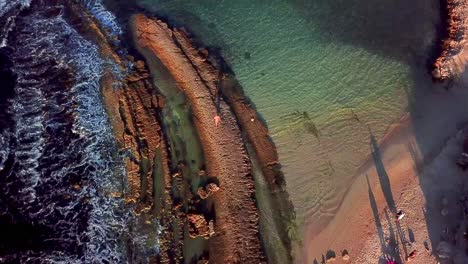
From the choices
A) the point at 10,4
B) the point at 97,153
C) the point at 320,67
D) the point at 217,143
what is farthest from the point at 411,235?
the point at 10,4

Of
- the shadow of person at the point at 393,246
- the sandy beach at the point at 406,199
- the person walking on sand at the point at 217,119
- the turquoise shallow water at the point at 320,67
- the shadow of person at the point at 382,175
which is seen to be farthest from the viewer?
the person walking on sand at the point at 217,119

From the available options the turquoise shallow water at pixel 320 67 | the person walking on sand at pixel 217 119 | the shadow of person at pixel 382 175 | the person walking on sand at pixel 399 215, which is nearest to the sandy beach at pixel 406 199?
the shadow of person at pixel 382 175

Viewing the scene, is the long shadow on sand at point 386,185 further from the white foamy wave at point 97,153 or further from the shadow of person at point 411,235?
the white foamy wave at point 97,153

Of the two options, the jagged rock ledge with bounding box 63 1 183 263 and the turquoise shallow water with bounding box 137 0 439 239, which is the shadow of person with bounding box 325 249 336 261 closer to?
the turquoise shallow water with bounding box 137 0 439 239

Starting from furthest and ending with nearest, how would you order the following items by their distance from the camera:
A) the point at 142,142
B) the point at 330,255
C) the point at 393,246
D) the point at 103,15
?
the point at 103,15 < the point at 142,142 < the point at 393,246 < the point at 330,255

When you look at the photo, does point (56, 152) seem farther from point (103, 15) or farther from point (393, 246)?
point (393, 246)
